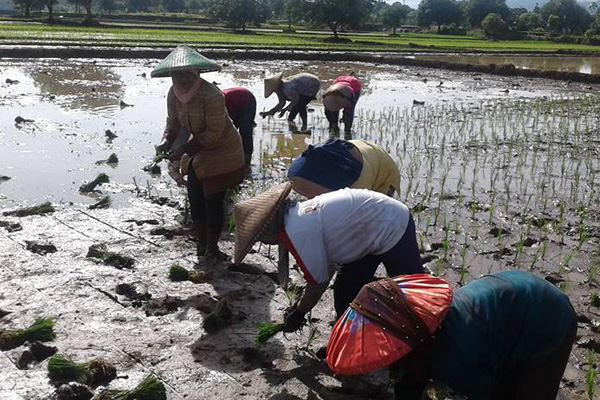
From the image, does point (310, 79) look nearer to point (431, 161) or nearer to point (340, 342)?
point (431, 161)

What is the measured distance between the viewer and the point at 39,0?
A: 4478 cm

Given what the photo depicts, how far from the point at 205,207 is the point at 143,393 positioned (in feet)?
7.26

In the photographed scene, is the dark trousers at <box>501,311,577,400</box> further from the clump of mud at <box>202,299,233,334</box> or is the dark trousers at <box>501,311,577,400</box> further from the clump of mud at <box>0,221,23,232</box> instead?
the clump of mud at <box>0,221,23,232</box>

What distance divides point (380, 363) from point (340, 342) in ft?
0.55

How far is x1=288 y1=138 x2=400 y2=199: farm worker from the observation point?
3.77 meters

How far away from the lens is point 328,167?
3793 mm


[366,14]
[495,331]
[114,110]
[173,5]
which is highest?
[173,5]

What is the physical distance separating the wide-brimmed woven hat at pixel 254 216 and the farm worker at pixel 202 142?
5.85 ft

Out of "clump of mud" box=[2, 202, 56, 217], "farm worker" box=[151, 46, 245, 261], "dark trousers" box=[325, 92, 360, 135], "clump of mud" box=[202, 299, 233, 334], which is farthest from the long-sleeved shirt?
"dark trousers" box=[325, 92, 360, 135]

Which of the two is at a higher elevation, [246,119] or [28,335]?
[246,119]

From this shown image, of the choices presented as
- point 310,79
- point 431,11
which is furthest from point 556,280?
point 431,11

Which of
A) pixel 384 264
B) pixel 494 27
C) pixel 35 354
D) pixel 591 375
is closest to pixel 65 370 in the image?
pixel 35 354

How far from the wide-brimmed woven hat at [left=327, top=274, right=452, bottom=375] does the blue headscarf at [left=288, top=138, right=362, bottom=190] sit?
1.59 meters

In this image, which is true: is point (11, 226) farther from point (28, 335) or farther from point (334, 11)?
point (334, 11)
